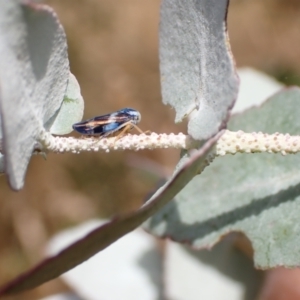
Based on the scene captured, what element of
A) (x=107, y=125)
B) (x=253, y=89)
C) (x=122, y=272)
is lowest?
(x=122, y=272)

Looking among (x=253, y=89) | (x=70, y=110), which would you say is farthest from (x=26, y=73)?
(x=253, y=89)

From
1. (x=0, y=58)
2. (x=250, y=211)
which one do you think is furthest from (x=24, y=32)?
(x=250, y=211)

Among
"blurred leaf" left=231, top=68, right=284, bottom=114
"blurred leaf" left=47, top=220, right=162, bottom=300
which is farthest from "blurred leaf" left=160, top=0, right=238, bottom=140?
"blurred leaf" left=47, top=220, right=162, bottom=300

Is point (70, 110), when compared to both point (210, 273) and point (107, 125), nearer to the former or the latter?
point (107, 125)

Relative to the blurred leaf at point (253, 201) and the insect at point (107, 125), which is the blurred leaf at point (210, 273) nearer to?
the blurred leaf at point (253, 201)

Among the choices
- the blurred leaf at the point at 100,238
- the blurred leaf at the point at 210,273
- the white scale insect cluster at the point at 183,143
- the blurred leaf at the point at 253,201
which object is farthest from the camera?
the blurred leaf at the point at 210,273

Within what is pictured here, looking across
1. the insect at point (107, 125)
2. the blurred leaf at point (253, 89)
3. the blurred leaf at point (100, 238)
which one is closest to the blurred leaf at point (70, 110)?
the insect at point (107, 125)

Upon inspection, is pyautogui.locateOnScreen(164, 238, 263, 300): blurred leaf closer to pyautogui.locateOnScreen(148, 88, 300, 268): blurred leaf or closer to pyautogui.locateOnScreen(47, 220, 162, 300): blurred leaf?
pyautogui.locateOnScreen(47, 220, 162, 300): blurred leaf
